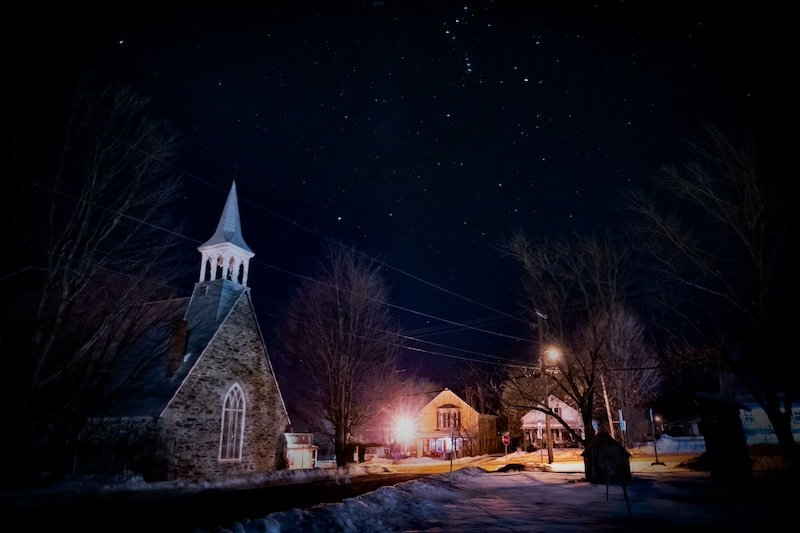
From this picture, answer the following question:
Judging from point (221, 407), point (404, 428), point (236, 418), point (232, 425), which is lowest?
point (404, 428)

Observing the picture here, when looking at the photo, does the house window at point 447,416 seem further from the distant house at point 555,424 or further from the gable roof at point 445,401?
the distant house at point 555,424

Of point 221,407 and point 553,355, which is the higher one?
point 553,355

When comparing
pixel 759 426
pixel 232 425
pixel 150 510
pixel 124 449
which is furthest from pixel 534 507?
pixel 759 426

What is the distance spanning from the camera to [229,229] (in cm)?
2730

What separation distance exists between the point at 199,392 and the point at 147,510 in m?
9.65

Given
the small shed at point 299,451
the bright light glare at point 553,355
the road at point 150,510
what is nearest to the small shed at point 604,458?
the bright light glare at point 553,355

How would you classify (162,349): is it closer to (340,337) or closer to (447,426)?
(340,337)

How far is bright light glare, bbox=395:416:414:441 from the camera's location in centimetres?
5772

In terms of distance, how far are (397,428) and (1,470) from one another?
48.4 meters

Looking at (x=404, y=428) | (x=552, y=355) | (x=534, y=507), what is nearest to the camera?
(x=534, y=507)

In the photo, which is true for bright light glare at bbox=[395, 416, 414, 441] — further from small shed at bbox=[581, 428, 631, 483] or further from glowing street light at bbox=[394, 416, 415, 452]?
small shed at bbox=[581, 428, 631, 483]

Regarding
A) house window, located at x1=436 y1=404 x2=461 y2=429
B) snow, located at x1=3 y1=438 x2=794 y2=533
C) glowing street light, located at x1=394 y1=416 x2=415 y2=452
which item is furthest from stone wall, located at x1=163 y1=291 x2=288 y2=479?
glowing street light, located at x1=394 y1=416 x2=415 y2=452

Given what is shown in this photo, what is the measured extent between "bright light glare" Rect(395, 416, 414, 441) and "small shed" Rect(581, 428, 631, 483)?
139 ft

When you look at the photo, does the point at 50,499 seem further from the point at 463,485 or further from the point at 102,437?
the point at 463,485
